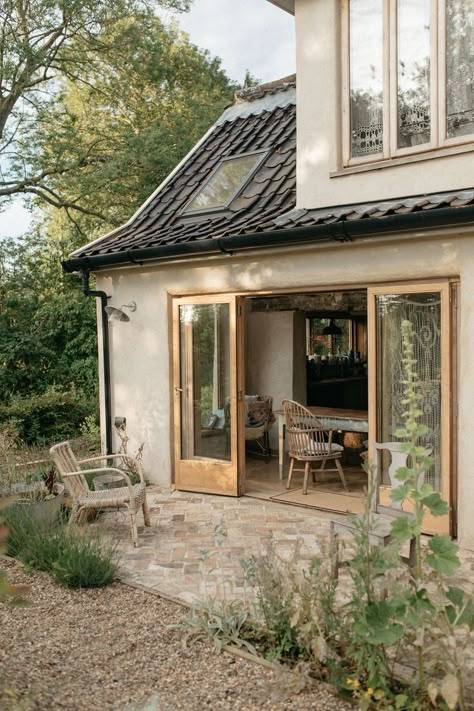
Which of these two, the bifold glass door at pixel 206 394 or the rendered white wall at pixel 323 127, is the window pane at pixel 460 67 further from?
the bifold glass door at pixel 206 394

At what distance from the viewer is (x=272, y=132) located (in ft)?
33.1

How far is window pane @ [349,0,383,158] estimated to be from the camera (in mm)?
7102

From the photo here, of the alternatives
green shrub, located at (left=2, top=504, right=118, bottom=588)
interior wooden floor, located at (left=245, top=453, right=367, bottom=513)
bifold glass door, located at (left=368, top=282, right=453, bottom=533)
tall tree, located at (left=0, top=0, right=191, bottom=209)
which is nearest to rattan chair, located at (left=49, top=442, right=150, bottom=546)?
green shrub, located at (left=2, top=504, right=118, bottom=588)

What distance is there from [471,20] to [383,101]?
109 cm

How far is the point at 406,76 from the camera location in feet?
22.7

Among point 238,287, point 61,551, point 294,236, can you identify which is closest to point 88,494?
point 61,551

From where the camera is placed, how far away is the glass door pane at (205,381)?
831cm

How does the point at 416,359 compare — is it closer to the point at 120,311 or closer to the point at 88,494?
the point at 88,494

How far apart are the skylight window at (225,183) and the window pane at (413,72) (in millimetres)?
2796

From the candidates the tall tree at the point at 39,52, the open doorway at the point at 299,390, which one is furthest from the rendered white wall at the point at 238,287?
the tall tree at the point at 39,52

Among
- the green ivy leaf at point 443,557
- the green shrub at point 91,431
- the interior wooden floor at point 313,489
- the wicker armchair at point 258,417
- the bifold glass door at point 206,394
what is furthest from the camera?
the green shrub at point 91,431

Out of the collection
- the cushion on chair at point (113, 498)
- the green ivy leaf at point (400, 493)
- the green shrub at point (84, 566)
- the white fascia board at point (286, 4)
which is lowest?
the green shrub at point (84, 566)

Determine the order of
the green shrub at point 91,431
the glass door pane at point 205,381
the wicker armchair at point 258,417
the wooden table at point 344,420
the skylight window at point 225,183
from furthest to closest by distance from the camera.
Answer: the green shrub at point 91,431
the wicker armchair at point 258,417
the skylight window at point 225,183
the wooden table at point 344,420
the glass door pane at point 205,381

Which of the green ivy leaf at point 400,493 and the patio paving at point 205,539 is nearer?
the green ivy leaf at point 400,493
